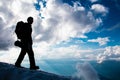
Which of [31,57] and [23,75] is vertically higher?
[31,57]

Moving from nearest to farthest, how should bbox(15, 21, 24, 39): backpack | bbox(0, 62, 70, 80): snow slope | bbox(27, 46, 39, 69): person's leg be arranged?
bbox(0, 62, 70, 80): snow slope
bbox(15, 21, 24, 39): backpack
bbox(27, 46, 39, 69): person's leg

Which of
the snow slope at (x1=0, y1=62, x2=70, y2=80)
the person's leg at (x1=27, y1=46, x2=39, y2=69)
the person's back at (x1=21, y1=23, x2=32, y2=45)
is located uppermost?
the person's back at (x1=21, y1=23, x2=32, y2=45)

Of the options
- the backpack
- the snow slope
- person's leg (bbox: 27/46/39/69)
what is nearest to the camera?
the snow slope

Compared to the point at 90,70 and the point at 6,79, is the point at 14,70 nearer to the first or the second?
the point at 6,79

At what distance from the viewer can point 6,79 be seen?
39.4 ft

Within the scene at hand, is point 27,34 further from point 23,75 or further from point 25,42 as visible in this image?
point 23,75

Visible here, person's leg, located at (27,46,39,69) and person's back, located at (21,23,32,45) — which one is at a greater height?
person's back, located at (21,23,32,45)

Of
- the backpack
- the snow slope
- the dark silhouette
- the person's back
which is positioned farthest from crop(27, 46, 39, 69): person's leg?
the snow slope

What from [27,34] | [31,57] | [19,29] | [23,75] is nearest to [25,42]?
[27,34]

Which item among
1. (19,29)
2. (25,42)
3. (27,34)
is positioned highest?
(19,29)

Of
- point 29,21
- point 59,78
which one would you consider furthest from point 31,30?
point 59,78

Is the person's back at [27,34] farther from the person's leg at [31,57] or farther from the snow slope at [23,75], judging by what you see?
the snow slope at [23,75]

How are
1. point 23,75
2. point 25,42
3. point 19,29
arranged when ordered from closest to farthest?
point 23,75 < point 19,29 < point 25,42

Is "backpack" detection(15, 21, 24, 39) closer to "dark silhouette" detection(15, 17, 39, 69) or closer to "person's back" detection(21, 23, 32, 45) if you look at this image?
"dark silhouette" detection(15, 17, 39, 69)
